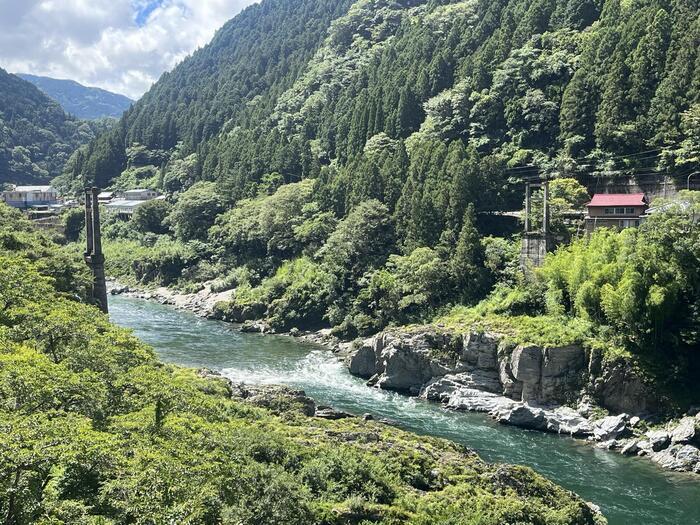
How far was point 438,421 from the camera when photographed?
3434cm

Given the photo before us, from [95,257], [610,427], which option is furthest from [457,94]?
[610,427]

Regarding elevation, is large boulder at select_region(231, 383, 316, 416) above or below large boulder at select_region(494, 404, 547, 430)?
above

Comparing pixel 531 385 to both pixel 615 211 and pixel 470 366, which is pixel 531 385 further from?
pixel 615 211

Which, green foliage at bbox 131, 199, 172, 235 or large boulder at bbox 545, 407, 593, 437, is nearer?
large boulder at bbox 545, 407, 593, 437

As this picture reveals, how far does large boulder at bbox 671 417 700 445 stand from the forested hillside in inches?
5172

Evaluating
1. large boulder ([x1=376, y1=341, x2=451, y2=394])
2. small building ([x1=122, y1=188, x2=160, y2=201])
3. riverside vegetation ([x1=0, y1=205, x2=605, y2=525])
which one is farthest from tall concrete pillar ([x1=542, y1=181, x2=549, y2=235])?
small building ([x1=122, y1=188, x2=160, y2=201])

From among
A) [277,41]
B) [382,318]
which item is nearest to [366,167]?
[382,318]

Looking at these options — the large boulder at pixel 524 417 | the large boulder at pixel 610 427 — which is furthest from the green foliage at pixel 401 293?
the large boulder at pixel 610 427

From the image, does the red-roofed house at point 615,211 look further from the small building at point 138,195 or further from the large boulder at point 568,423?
the small building at point 138,195

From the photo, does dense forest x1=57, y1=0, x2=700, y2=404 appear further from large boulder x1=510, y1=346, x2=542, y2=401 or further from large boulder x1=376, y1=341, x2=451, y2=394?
large boulder x1=376, y1=341, x2=451, y2=394

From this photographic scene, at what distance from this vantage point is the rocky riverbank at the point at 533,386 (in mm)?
30734

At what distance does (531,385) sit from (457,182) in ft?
65.6

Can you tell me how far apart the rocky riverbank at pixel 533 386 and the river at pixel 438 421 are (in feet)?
2.87

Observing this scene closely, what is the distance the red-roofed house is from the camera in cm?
4547
